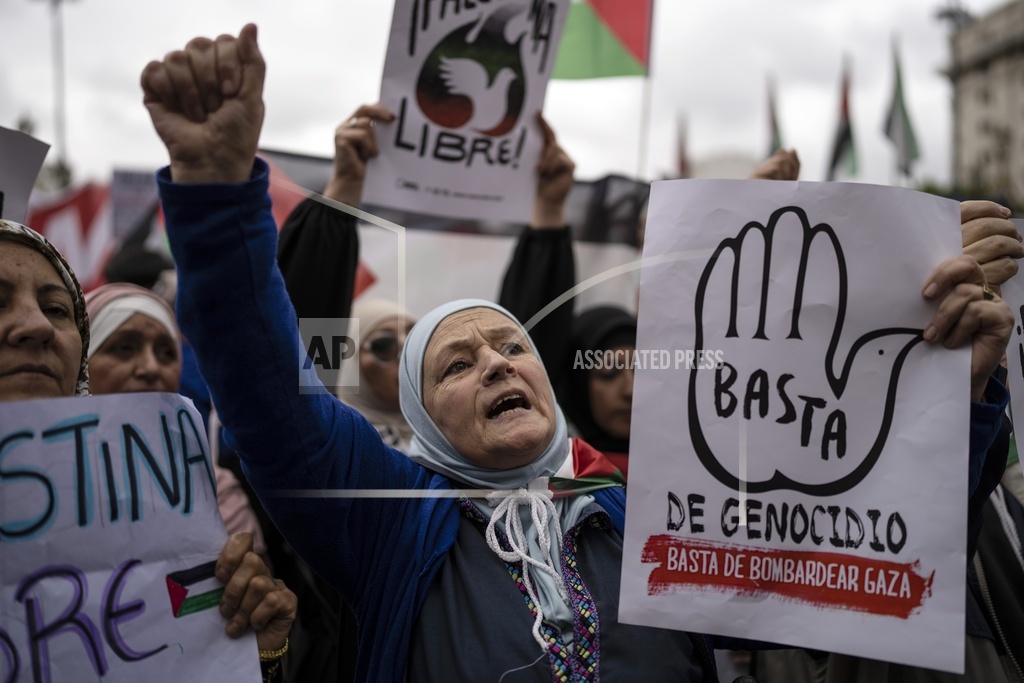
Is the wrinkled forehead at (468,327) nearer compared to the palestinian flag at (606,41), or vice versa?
the wrinkled forehead at (468,327)

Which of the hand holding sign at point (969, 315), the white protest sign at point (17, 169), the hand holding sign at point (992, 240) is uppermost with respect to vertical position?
the white protest sign at point (17, 169)

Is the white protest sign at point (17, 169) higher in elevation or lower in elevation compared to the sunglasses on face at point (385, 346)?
higher

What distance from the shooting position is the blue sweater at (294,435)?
1.50 metres

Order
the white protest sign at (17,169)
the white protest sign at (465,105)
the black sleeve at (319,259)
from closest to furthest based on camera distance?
the white protest sign at (17,169), the black sleeve at (319,259), the white protest sign at (465,105)

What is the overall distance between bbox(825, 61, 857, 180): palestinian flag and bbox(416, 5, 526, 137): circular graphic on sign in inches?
276

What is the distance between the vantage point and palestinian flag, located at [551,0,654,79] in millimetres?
3664

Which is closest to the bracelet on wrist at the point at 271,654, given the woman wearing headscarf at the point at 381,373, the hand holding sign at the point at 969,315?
the woman wearing headscarf at the point at 381,373

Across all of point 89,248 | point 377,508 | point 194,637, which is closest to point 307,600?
point 377,508

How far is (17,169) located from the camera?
76.2 inches

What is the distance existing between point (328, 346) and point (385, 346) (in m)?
0.79

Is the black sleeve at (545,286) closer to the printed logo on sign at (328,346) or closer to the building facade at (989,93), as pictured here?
the printed logo on sign at (328,346)

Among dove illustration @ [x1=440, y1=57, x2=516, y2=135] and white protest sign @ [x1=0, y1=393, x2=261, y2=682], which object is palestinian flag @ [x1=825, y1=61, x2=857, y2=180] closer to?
dove illustration @ [x1=440, y1=57, x2=516, y2=135]

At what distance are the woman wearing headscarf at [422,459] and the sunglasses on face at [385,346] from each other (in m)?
0.97

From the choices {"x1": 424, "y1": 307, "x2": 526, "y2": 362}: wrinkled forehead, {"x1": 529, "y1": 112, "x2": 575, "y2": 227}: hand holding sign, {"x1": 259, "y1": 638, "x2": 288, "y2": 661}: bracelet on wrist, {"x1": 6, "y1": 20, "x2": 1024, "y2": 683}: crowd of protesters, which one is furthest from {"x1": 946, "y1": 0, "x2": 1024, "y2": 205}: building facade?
{"x1": 259, "y1": 638, "x2": 288, "y2": 661}: bracelet on wrist
